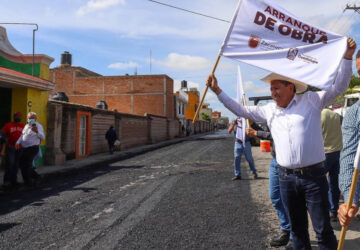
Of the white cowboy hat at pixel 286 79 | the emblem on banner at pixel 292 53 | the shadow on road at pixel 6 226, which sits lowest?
the shadow on road at pixel 6 226

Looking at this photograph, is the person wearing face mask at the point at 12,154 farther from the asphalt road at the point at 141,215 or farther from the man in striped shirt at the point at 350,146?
the man in striped shirt at the point at 350,146

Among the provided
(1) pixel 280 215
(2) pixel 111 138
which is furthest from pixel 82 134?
(1) pixel 280 215

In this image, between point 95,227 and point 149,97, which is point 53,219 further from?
point 149,97

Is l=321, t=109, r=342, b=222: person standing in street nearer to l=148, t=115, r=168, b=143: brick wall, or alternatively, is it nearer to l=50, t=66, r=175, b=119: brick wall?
l=148, t=115, r=168, b=143: brick wall

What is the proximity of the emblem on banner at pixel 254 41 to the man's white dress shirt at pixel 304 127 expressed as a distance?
2.15ft

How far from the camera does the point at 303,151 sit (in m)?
2.45

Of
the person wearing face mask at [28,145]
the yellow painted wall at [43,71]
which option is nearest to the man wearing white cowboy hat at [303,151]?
the person wearing face mask at [28,145]

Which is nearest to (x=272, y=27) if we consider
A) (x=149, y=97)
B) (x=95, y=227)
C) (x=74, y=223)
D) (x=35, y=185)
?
(x=95, y=227)

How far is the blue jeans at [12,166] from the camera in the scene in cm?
744

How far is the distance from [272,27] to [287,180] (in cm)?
144

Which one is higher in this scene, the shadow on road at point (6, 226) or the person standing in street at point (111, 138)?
the person standing in street at point (111, 138)

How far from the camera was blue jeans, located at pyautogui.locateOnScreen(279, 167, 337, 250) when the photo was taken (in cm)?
241

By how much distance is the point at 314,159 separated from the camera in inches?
96.1

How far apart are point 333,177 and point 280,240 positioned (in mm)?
1583
